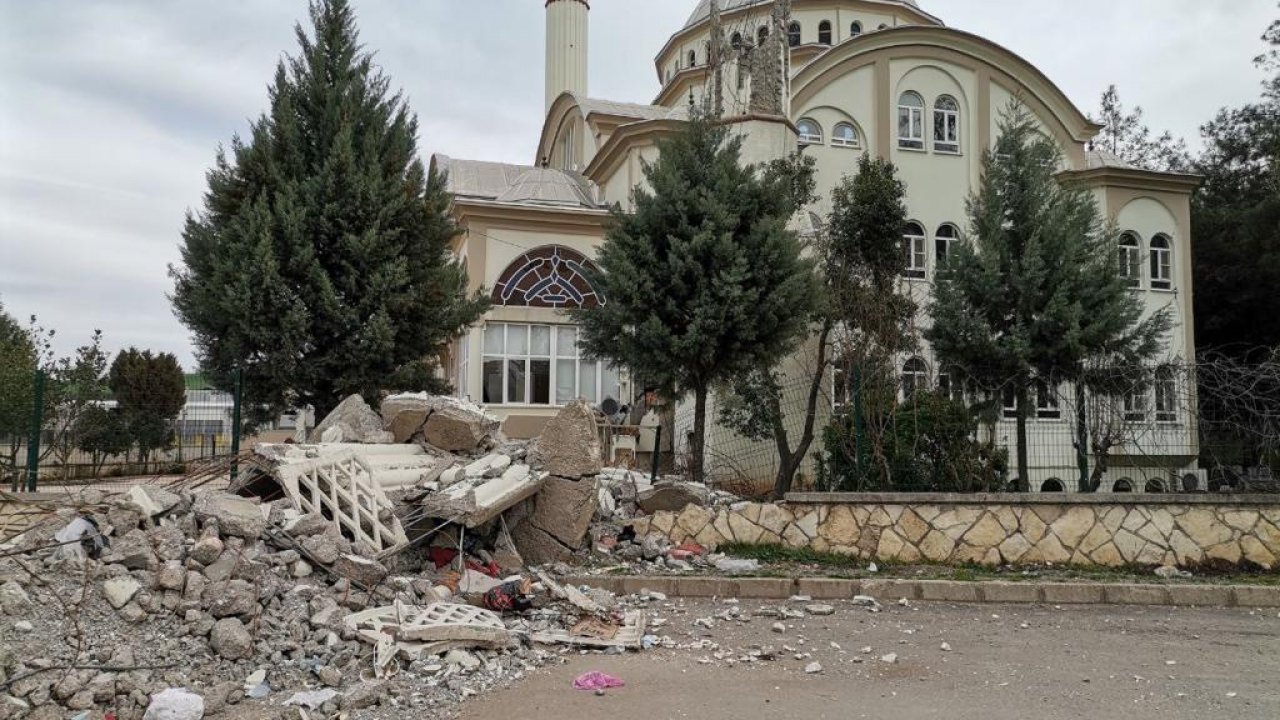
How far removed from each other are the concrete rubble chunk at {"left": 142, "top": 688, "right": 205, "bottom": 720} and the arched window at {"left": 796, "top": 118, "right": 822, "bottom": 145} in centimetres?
2138

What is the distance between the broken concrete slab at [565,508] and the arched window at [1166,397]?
7058 mm

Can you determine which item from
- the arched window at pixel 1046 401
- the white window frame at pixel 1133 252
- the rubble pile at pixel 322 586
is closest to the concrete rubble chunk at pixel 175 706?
the rubble pile at pixel 322 586

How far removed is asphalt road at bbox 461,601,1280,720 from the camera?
562cm

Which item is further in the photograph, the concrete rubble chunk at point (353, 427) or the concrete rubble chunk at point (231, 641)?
the concrete rubble chunk at point (353, 427)

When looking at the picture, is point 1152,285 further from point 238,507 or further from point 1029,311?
point 238,507

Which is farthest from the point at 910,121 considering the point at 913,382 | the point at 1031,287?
the point at 913,382

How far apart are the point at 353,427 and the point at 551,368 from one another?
36.3 feet

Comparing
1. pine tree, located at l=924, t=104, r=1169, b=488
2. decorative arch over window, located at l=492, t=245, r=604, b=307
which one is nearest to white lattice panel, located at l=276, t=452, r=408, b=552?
pine tree, located at l=924, t=104, r=1169, b=488

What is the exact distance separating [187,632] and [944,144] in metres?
23.9

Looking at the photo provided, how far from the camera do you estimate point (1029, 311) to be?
16328 mm

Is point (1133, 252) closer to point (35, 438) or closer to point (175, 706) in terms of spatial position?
point (35, 438)

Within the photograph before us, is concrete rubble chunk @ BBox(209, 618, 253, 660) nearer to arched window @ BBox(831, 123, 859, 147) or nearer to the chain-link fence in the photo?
the chain-link fence

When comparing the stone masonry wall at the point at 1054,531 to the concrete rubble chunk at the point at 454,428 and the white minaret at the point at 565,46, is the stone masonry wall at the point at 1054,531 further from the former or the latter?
the white minaret at the point at 565,46

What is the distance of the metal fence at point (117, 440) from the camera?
12.6m
